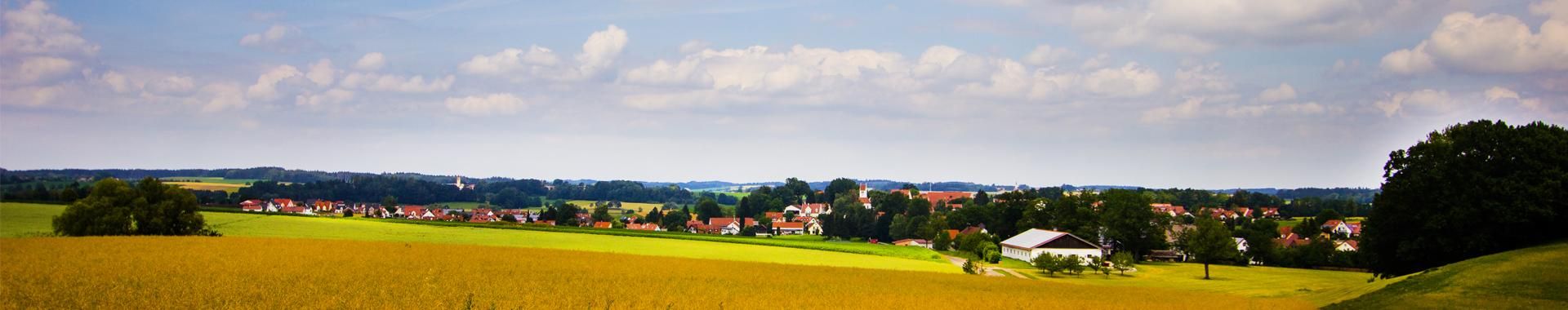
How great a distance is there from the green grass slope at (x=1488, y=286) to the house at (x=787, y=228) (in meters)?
106

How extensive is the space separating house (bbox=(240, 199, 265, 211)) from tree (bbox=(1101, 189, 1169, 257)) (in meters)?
77.5

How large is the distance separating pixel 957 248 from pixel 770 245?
27.8m

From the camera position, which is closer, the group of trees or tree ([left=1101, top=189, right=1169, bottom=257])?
the group of trees

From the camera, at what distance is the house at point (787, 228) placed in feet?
457

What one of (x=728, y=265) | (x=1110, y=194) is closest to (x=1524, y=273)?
(x=728, y=265)

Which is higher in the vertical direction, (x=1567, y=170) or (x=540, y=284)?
(x=1567, y=170)

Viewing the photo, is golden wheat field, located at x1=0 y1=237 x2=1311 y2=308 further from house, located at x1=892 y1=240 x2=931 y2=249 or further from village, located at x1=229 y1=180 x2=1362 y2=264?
house, located at x1=892 y1=240 x2=931 y2=249

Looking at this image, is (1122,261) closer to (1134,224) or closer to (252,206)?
(1134,224)

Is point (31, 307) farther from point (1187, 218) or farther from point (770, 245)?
point (1187, 218)

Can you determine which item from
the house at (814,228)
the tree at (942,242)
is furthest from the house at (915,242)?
the house at (814,228)

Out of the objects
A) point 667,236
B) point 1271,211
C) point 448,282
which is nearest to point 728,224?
point 667,236

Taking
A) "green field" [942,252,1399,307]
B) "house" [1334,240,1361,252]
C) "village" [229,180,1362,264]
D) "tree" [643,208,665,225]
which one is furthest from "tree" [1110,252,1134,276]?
"tree" [643,208,665,225]

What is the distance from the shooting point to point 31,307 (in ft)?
67.0

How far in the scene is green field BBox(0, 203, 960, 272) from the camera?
5341 centimetres
